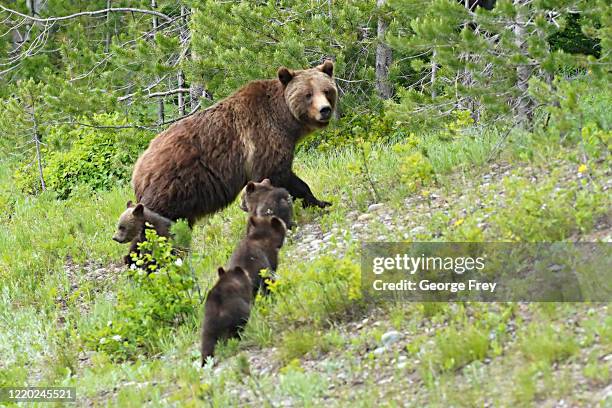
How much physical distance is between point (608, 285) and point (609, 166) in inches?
74.5

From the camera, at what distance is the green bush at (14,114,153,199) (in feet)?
46.2

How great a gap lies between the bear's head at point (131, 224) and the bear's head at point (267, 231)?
1.59 metres

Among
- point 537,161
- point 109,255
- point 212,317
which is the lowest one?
point 109,255

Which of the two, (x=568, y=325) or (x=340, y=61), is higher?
(x=340, y=61)

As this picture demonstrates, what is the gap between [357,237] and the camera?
25.6 ft

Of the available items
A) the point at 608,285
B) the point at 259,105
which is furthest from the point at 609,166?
the point at 259,105

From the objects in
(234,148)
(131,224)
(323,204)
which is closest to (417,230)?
(323,204)

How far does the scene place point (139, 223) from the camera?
8.73 metres

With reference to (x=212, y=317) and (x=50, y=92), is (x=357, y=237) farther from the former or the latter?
(x=50, y=92)

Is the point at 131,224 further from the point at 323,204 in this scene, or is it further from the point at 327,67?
the point at 327,67

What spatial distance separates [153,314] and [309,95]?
11.0ft

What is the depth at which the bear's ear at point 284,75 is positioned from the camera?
966 centimetres

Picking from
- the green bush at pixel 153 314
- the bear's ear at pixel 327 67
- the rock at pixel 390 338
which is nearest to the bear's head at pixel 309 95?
the bear's ear at pixel 327 67

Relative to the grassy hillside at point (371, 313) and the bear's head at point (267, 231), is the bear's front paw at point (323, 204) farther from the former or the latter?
the bear's head at point (267, 231)
